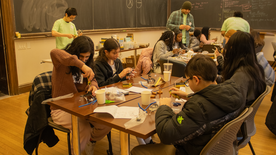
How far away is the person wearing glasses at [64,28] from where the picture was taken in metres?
4.06

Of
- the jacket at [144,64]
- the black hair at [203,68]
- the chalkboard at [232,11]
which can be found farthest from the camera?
the chalkboard at [232,11]

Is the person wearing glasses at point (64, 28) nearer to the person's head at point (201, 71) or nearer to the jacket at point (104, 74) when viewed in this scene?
the jacket at point (104, 74)

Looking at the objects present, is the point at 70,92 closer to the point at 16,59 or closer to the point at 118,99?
the point at 118,99

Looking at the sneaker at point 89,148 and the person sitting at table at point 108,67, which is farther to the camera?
the person sitting at table at point 108,67

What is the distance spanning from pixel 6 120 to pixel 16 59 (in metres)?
1.38

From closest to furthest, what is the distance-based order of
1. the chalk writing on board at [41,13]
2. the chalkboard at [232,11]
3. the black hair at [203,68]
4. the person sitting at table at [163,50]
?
the black hair at [203,68]
the person sitting at table at [163,50]
the chalk writing on board at [41,13]
the chalkboard at [232,11]

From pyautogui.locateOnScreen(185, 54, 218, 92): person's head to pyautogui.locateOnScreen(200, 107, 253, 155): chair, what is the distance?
28cm

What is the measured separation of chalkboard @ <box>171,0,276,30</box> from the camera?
667 centimetres

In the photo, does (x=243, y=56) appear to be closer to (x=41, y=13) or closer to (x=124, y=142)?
(x=124, y=142)

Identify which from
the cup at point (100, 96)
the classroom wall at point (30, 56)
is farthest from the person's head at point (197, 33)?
the cup at point (100, 96)

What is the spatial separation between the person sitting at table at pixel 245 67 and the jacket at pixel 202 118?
19.0 inches

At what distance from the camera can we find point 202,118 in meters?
1.22

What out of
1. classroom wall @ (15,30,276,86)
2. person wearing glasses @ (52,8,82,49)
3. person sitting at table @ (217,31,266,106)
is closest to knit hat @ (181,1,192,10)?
person wearing glasses @ (52,8,82,49)

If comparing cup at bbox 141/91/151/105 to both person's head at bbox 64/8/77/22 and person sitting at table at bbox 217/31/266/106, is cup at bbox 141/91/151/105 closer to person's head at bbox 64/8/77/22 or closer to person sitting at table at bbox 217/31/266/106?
person sitting at table at bbox 217/31/266/106
